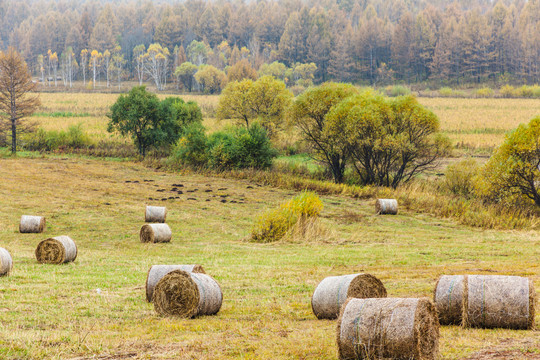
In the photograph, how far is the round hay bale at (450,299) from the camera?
9297mm

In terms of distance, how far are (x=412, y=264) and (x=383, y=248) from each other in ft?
13.3

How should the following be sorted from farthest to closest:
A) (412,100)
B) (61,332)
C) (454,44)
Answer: (454,44) < (412,100) < (61,332)

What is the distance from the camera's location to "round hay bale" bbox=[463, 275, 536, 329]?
8.94 meters

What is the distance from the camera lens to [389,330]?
7090mm

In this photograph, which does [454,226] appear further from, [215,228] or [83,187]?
[83,187]

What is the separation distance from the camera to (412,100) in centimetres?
4294

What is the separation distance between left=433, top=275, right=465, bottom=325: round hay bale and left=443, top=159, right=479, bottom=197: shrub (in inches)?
1203

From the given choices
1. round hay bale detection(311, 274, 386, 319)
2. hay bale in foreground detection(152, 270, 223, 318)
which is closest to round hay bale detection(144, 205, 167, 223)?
hay bale in foreground detection(152, 270, 223, 318)

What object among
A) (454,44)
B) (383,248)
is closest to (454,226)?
(383,248)

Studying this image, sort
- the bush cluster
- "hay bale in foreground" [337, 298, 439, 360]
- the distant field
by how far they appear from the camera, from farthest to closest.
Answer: the distant field
the bush cluster
"hay bale in foreground" [337, 298, 439, 360]

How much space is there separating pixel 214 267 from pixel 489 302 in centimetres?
922

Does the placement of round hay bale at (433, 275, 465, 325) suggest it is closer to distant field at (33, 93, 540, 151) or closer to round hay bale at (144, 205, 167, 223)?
round hay bale at (144, 205, 167, 223)

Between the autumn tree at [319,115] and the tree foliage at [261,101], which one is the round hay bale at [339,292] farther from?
the tree foliage at [261,101]

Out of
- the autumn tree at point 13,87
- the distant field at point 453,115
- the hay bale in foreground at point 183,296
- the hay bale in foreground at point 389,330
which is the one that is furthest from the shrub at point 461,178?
the autumn tree at point 13,87
